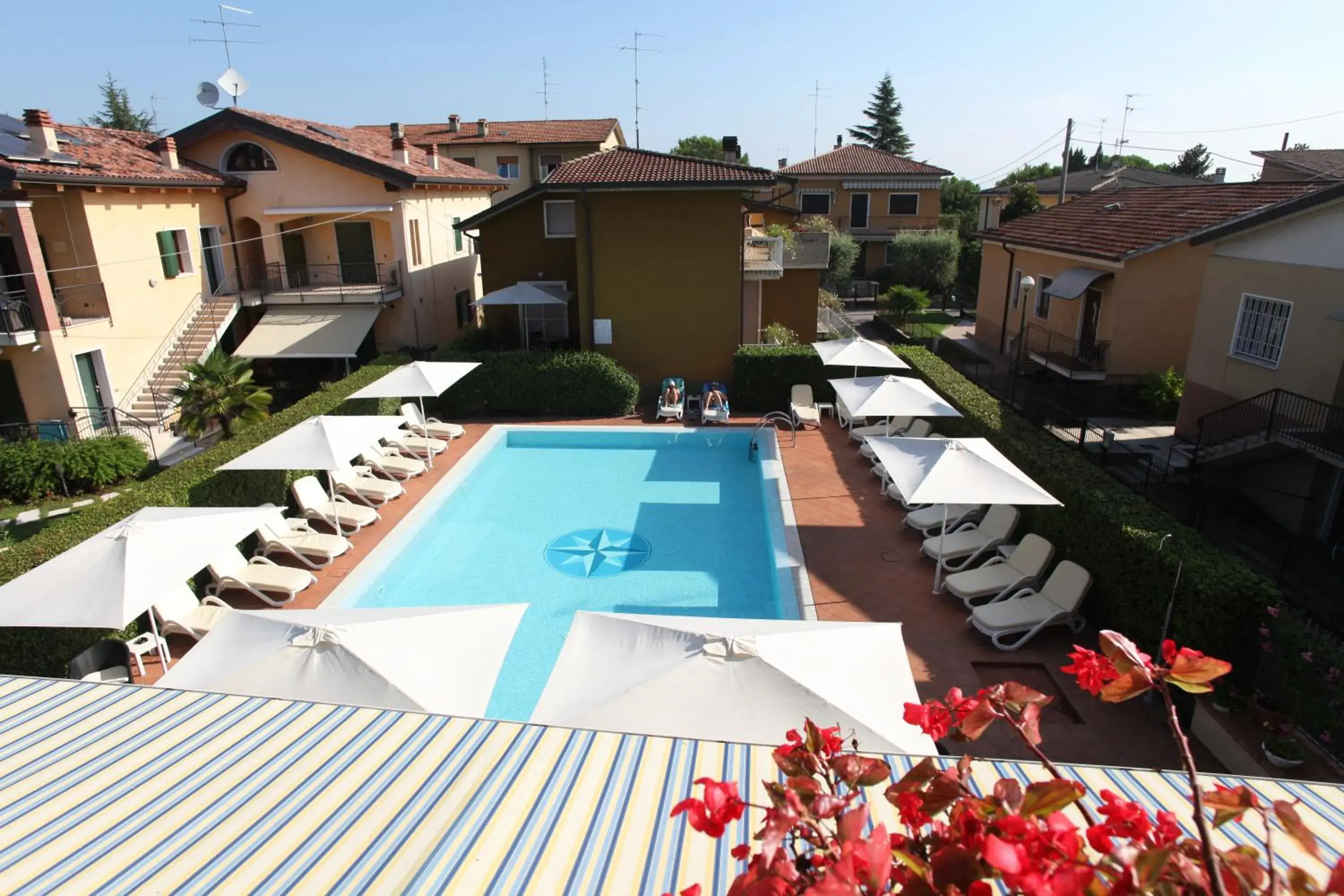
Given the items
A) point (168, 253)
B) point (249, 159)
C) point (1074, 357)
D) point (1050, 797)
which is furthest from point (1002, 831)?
point (249, 159)

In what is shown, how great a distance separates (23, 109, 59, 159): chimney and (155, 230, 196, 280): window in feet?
11.1

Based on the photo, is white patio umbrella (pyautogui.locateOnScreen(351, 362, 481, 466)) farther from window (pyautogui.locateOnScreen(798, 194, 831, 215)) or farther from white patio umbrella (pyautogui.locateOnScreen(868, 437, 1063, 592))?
window (pyautogui.locateOnScreen(798, 194, 831, 215))

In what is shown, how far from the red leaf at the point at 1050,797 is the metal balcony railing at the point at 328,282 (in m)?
26.6

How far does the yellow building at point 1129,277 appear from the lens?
22281 millimetres

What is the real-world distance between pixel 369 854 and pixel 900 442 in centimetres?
1079

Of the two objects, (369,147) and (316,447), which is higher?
(369,147)

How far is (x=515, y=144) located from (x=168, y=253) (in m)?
27.6

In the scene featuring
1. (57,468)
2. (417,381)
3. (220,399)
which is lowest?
(57,468)

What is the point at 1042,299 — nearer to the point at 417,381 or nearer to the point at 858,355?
the point at 858,355

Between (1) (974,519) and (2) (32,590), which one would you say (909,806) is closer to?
(2) (32,590)

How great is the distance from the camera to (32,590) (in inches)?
351

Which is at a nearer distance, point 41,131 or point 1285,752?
point 1285,752

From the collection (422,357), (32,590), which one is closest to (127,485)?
(422,357)

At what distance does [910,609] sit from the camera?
1180cm
